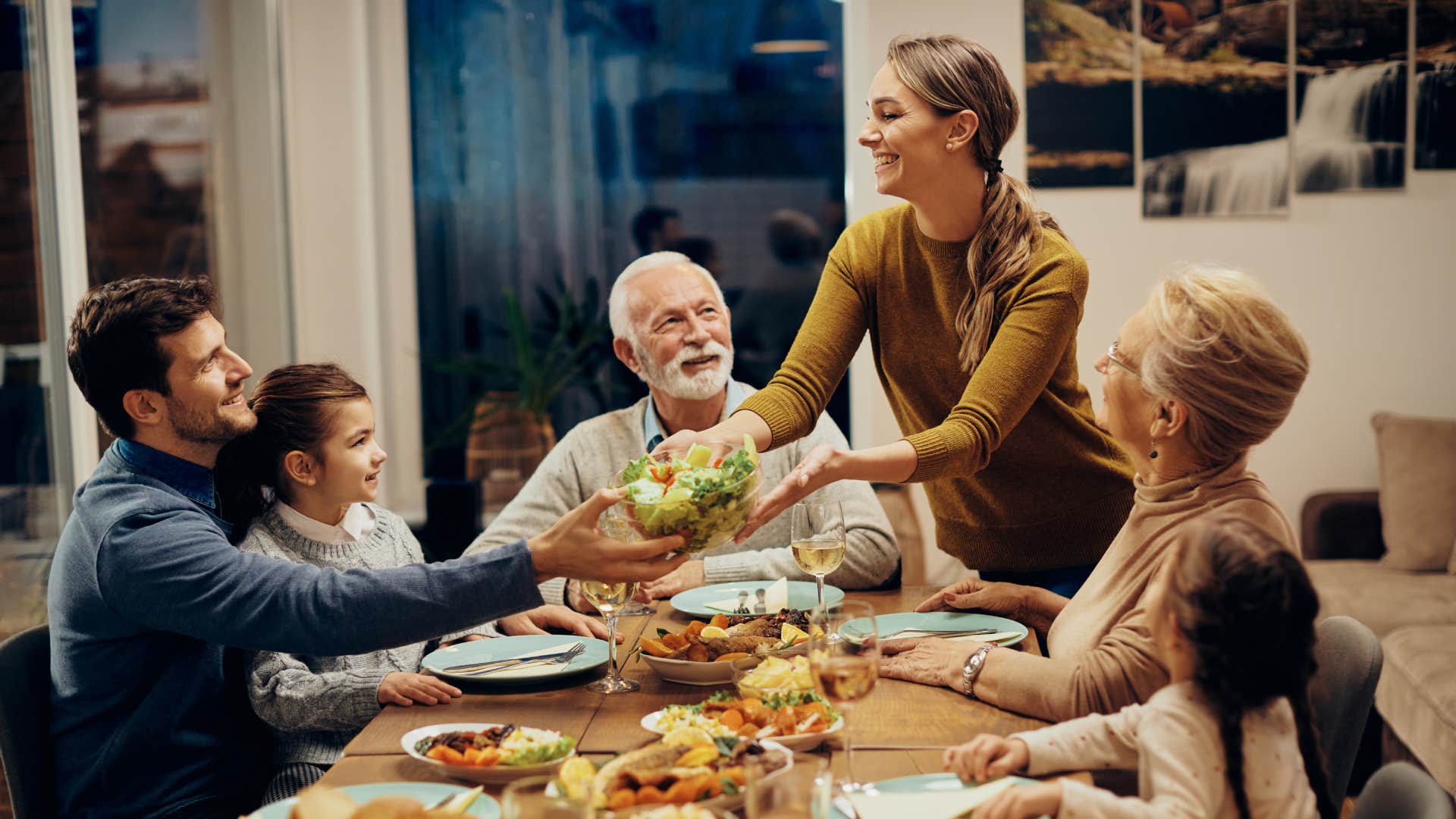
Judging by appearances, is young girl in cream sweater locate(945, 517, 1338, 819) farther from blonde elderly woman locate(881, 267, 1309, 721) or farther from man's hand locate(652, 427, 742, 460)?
man's hand locate(652, 427, 742, 460)

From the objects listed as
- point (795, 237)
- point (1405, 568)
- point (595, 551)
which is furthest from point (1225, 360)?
point (795, 237)

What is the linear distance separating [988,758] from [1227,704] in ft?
0.89

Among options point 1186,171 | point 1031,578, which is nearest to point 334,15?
point 1186,171

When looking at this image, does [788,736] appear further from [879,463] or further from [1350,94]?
[1350,94]

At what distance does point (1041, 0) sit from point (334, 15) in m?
2.68

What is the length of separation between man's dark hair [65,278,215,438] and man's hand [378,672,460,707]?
56 centimetres

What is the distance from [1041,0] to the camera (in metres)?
4.45

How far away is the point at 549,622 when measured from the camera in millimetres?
2184

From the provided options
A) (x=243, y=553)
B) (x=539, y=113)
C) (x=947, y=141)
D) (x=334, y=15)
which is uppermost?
(x=334, y=15)

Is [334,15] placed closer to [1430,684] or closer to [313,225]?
[313,225]

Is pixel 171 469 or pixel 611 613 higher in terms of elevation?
pixel 171 469

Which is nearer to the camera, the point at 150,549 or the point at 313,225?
the point at 150,549

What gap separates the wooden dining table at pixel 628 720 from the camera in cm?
149

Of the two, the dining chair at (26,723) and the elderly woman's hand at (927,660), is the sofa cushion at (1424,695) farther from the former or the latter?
the dining chair at (26,723)
